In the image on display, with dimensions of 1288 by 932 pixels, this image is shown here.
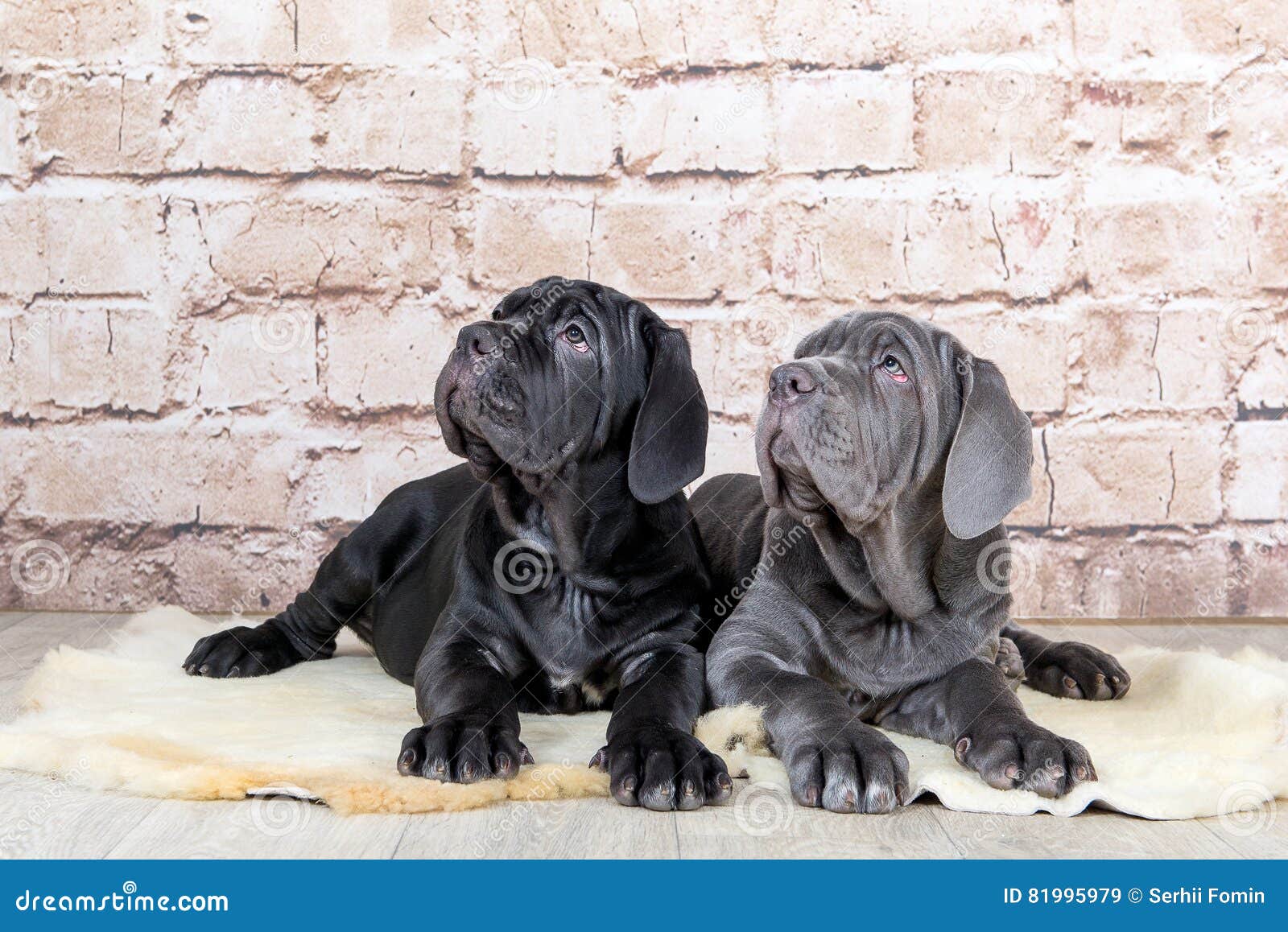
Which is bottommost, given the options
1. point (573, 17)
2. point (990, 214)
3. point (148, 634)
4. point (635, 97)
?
point (148, 634)

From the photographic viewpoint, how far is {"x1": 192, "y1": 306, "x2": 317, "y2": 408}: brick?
→ 4488 millimetres

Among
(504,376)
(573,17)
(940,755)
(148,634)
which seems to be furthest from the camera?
(573,17)

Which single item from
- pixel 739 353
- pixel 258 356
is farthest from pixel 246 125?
pixel 739 353

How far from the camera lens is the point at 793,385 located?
2557 millimetres

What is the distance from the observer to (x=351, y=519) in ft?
14.8

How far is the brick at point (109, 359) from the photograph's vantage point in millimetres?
4523

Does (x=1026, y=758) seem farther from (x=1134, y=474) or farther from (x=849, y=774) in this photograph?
(x=1134, y=474)

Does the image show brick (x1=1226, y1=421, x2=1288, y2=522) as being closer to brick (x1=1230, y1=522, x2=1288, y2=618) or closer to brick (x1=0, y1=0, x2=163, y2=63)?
brick (x1=1230, y1=522, x2=1288, y2=618)

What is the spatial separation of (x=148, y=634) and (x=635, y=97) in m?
2.49

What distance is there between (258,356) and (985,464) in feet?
9.44

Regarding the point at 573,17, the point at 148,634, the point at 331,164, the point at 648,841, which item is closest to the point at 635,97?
the point at 573,17

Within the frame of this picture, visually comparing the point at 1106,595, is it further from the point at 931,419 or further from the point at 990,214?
→ the point at 931,419

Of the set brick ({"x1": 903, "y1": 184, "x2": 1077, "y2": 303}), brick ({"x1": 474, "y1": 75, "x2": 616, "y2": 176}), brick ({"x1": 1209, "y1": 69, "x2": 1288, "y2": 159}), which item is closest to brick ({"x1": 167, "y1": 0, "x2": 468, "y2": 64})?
brick ({"x1": 474, "y1": 75, "x2": 616, "y2": 176})

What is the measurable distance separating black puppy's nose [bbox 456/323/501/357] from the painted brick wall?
5.76 ft
